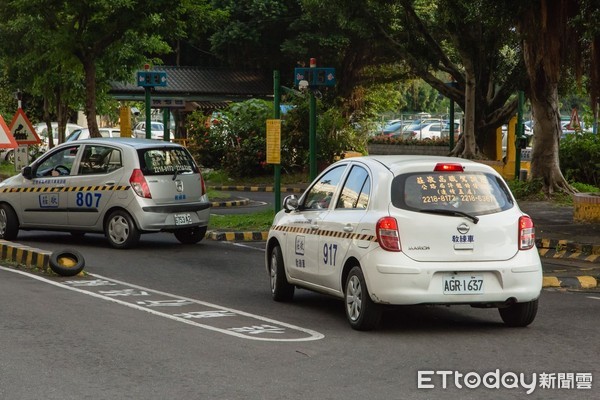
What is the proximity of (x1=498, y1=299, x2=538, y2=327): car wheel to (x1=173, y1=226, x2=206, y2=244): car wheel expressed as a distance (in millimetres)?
8396

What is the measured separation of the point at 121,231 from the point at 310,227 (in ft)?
21.8

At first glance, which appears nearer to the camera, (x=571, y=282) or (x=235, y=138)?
(x=571, y=282)

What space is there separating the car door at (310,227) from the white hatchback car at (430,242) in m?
0.35

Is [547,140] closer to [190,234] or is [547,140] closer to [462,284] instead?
[190,234]

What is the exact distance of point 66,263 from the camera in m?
14.1

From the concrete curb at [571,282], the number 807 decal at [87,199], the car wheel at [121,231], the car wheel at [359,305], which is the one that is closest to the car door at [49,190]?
the number 807 decal at [87,199]

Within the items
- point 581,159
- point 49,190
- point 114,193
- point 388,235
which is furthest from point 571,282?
point 581,159

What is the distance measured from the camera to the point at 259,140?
33.8 meters

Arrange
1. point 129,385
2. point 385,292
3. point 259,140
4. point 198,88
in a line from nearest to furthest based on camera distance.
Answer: point 129,385 → point 385,292 → point 259,140 → point 198,88

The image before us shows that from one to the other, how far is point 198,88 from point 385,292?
43.5 metres

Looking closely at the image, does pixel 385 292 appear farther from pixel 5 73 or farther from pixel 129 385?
pixel 5 73

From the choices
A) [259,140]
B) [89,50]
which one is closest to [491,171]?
[89,50]

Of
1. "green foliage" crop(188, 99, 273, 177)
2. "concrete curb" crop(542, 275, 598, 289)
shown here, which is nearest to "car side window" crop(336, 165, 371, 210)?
"concrete curb" crop(542, 275, 598, 289)

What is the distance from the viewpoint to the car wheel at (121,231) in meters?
17.2
